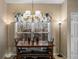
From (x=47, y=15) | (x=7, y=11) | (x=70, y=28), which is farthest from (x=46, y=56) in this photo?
(x=7, y=11)

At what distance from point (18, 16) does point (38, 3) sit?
50.7 inches

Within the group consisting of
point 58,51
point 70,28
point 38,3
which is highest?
point 38,3

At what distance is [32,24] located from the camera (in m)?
9.38

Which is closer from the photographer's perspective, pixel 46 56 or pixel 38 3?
pixel 46 56

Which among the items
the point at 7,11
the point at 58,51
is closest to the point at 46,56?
the point at 58,51

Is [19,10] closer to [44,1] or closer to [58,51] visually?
[44,1]

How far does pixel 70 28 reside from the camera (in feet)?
24.0

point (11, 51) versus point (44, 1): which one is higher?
point (44, 1)

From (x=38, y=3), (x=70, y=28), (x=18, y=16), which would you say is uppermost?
(x=38, y=3)

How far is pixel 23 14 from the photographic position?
30.3ft

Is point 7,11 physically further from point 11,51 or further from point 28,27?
point 11,51

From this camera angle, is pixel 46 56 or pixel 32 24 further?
pixel 32 24

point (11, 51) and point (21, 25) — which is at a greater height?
point (21, 25)

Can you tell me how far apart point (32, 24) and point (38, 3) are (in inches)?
46.4
